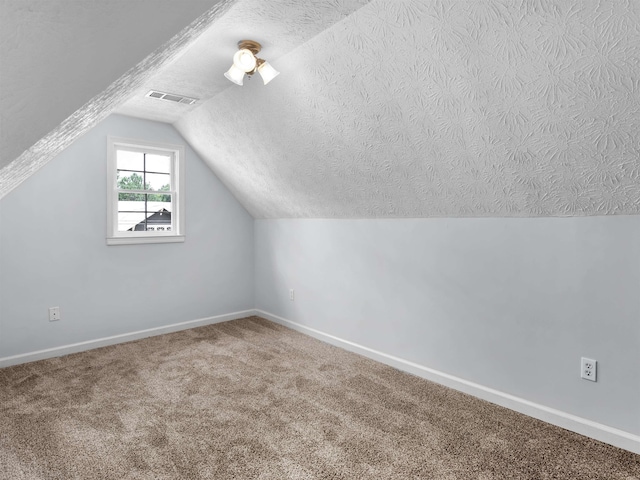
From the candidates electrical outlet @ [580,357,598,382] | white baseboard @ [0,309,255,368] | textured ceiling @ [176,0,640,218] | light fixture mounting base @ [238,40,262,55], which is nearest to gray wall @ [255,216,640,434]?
electrical outlet @ [580,357,598,382]

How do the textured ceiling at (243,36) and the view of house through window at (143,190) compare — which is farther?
the view of house through window at (143,190)

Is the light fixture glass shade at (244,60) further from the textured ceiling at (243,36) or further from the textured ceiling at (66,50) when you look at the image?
the textured ceiling at (66,50)

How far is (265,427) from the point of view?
2.31 m

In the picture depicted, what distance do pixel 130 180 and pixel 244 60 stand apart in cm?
226

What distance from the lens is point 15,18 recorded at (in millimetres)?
757

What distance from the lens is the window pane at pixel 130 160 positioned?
3988 mm

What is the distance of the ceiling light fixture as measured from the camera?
239cm

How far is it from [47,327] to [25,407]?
108 cm

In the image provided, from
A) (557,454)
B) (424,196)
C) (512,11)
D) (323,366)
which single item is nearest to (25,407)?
(323,366)

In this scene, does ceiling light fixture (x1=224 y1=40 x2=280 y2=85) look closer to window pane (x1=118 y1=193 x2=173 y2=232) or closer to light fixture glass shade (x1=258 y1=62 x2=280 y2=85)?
light fixture glass shade (x1=258 y1=62 x2=280 y2=85)

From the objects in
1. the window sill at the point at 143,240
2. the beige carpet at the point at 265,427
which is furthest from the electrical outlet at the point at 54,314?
the window sill at the point at 143,240

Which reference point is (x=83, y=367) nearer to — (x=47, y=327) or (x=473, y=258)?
(x=47, y=327)

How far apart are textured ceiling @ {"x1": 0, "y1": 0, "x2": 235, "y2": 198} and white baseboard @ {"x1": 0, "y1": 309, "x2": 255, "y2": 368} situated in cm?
291

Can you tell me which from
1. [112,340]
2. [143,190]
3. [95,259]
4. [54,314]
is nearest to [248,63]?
[143,190]
